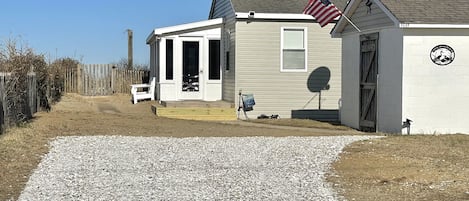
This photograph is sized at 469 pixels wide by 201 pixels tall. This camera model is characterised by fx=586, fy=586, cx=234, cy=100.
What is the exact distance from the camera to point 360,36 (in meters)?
16.6

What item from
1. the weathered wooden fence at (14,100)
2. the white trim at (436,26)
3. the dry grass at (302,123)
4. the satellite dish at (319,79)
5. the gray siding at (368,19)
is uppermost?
the gray siding at (368,19)

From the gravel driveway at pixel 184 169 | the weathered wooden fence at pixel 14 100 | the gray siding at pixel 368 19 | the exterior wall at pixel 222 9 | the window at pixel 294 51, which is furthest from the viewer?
the exterior wall at pixel 222 9

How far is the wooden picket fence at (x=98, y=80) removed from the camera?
27.0 meters

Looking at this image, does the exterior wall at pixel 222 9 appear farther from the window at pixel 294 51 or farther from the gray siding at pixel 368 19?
the gray siding at pixel 368 19

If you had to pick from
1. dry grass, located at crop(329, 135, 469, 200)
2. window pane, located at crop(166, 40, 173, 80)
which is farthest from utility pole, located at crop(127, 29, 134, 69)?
dry grass, located at crop(329, 135, 469, 200)

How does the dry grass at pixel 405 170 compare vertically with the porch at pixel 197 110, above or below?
below

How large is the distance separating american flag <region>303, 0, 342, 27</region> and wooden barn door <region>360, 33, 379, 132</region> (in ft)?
3.60

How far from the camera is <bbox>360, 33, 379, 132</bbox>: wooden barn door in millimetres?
15672

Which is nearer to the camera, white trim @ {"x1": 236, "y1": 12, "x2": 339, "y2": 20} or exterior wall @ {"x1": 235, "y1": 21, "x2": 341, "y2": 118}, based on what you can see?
white trim @ {"x1": 236, "y1": 12, "x2": 339, "y2": 20}

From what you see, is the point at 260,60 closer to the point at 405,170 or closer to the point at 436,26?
the point at 436,26

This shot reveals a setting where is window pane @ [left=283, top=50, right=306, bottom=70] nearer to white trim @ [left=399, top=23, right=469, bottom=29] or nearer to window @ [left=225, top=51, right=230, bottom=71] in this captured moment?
window @ [left=225, top=51, right=230, bottom=71]

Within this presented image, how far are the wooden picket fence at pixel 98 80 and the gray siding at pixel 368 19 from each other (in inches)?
502

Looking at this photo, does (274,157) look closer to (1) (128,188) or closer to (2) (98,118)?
(1) (128,188)

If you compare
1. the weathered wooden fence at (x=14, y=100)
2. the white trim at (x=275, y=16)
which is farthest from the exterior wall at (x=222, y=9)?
the weathered wooden fence at (x=14, y=100)
